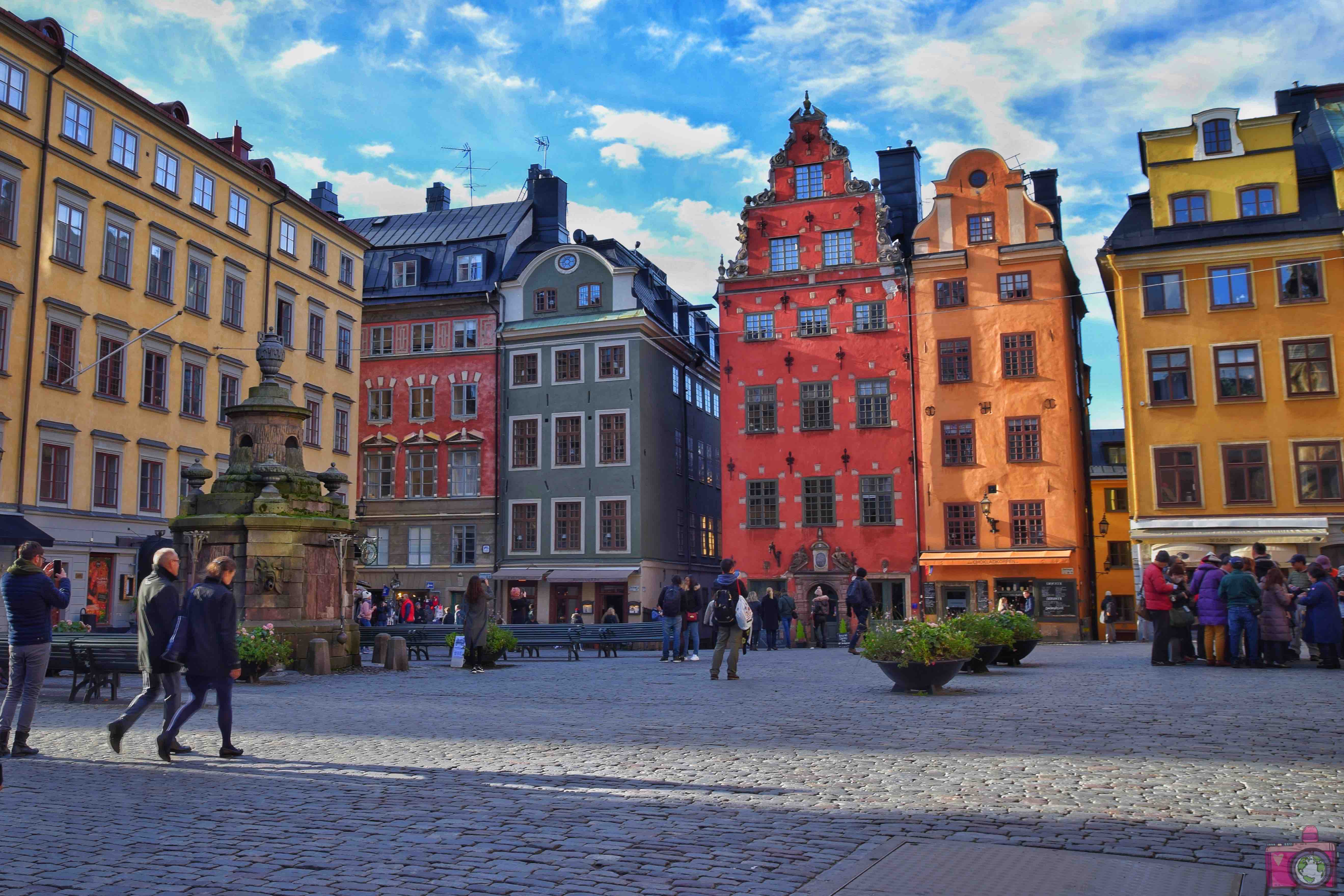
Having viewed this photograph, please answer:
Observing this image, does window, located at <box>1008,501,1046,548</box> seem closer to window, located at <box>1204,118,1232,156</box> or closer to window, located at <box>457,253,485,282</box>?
window, located at <box>1204,118,1232,156</box>

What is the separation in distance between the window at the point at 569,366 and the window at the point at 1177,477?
21.1m

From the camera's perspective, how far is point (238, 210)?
39.8 meters

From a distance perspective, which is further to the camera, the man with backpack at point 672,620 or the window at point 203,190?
the window at point 203,190

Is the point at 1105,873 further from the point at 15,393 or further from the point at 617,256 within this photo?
the point at 617,256

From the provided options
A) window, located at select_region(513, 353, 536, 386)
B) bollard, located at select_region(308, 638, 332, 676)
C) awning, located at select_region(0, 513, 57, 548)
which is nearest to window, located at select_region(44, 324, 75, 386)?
awning, located at select_region(0, 513, 57, 548)

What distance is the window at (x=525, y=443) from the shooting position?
1806 inches

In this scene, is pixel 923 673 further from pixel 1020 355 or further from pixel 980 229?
pixel 980 229

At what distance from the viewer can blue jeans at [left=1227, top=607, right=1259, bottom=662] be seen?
59.2 ft

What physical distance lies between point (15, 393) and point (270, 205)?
45.7 feet

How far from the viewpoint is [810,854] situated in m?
5.82

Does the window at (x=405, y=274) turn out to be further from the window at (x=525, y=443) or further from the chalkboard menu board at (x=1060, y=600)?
the chalkboard menu board at (x=1060, y=600)

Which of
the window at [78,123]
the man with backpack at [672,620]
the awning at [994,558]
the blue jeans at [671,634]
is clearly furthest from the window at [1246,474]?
the window at [78,123]

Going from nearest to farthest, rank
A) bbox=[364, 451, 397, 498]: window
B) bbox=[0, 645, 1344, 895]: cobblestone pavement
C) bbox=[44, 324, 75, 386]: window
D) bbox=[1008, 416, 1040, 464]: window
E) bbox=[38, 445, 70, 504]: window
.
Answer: bbox=[0, 645, 1344, 895]: cobblestone pavement
bbox=[38, 445, 70, 504]: window
bbox=[44, 324, 75, 386]: window
bbox=[1008, 416, 1040, 464]: window
bbox=[364, 451, 397, 498]: window

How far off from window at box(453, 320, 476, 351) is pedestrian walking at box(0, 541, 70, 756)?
3787 cm
